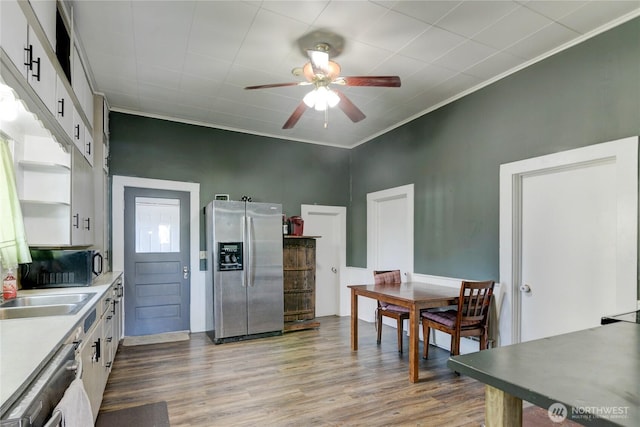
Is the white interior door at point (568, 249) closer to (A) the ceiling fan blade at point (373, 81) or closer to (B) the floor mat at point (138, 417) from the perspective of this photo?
(A) the ceiling fan blade at point (373, 81)

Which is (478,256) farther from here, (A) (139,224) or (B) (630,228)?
(A) (139,224)

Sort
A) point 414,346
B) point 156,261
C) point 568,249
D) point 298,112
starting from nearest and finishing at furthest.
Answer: point 568,249, point 414,346, point 298,112, point 156,261

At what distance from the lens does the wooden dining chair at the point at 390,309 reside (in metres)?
3.99

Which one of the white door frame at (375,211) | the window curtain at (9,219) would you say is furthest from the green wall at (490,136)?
the window curtain at (9,219)

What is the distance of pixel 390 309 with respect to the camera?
164 inches

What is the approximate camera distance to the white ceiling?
8.29 feet

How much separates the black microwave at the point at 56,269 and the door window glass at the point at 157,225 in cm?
175

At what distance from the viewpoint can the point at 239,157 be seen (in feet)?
17.4

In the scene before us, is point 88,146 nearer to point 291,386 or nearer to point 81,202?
point 81,202

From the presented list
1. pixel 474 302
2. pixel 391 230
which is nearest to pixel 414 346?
pixel 474 302

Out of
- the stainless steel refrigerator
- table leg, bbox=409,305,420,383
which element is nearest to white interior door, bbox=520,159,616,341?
table leg, bbox=409,305,420,383

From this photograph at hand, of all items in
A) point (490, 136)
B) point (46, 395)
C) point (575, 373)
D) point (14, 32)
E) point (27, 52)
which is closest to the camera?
point (575, 373)

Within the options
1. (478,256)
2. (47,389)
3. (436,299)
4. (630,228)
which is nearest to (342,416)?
(436,299)

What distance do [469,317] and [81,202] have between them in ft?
12.2
